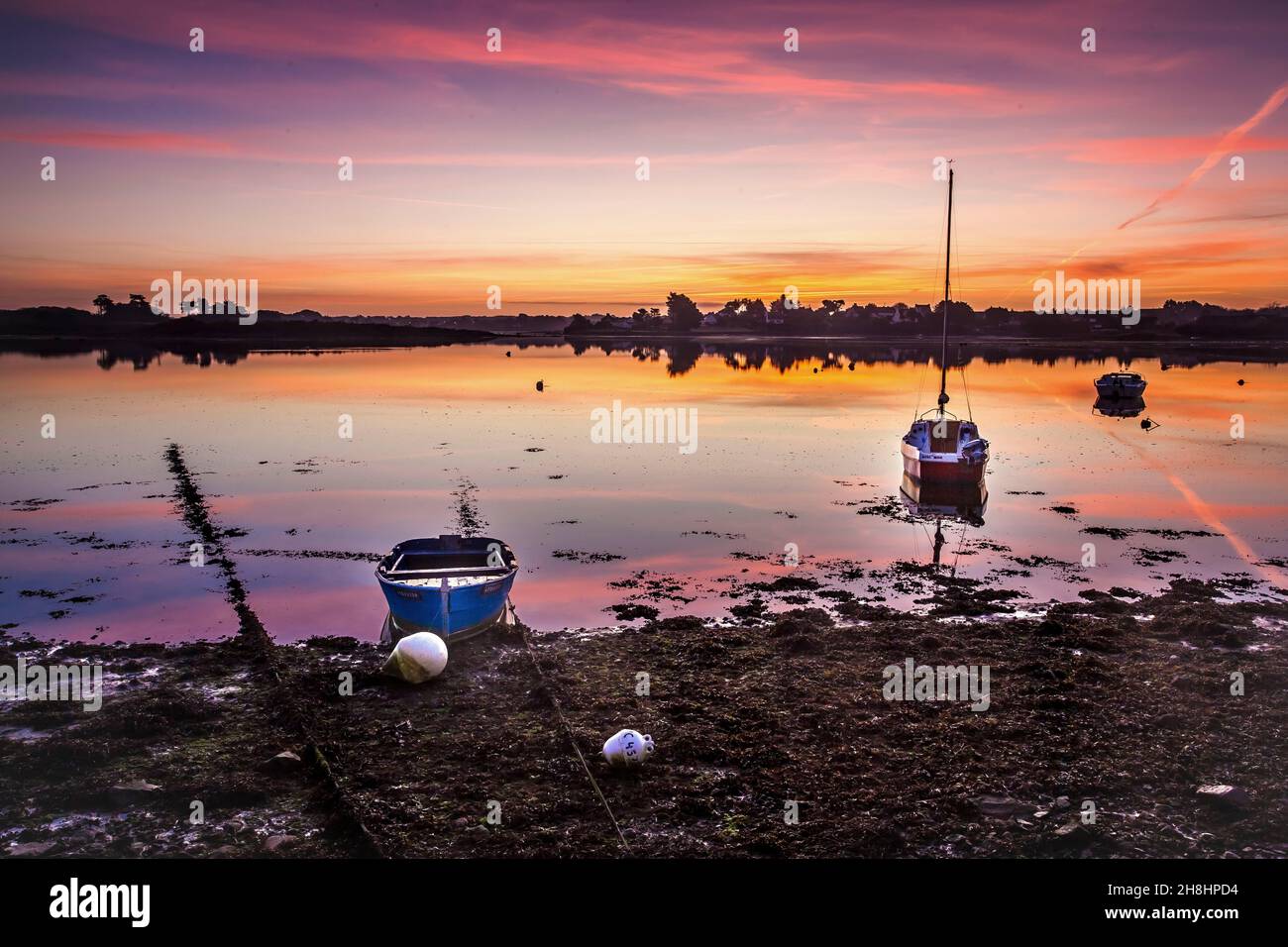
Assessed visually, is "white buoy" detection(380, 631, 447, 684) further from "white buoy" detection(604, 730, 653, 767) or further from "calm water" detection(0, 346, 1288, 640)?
"white buoy" detection(604, 730, 653, 767)

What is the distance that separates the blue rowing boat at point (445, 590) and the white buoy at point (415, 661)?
1.37m

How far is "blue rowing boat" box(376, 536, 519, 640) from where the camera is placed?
1769 centimetres

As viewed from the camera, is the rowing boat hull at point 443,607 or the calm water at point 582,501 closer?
the rowing boat hull at point 443,607

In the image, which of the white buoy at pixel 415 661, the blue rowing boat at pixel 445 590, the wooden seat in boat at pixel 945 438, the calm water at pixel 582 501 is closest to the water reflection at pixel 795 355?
the calm water at pixel 582 501

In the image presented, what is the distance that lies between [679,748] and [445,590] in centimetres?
657

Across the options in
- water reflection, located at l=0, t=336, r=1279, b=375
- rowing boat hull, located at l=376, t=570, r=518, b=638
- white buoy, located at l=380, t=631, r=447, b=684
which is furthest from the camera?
water reflection, located at l=0, t=336, r=1279, b=375

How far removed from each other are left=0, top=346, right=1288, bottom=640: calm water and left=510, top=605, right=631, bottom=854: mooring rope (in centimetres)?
160

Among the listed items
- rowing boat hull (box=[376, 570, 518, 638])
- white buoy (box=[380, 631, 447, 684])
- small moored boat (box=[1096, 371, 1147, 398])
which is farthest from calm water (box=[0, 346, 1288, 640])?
white buoy (box=[380, 631, 447, 684])

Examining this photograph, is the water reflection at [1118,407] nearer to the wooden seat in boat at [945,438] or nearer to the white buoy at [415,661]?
the wooden seat in boat at [945,438]

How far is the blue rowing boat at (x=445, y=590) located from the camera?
1769cm

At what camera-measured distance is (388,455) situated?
4441 centimetres
